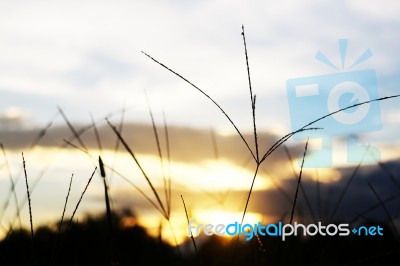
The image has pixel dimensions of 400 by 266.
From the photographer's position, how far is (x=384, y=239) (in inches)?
187

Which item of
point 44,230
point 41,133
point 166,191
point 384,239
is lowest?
point 384,239

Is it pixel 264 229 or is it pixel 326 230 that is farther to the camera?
pixel 264 229

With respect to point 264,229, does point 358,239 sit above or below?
below

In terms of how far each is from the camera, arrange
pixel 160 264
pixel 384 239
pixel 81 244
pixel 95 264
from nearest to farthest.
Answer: pixel 160 264
pixel 95 264
pixel 81 244
pixel 384 239

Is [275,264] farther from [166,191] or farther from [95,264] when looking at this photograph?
[95,264]

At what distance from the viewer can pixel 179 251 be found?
2.10m

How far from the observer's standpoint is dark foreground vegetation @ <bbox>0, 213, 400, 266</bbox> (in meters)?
2.49

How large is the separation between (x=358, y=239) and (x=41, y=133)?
8.97ft

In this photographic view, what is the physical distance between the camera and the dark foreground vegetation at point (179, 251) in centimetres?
249

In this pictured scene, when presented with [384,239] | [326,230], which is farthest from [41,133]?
[384,239]

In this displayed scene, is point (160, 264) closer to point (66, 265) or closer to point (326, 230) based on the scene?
point (66, 265)

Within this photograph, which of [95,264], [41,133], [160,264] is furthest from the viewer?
[95,264]

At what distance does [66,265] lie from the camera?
3.38 m

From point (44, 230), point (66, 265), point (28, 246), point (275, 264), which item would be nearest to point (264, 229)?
point (275, 264)
